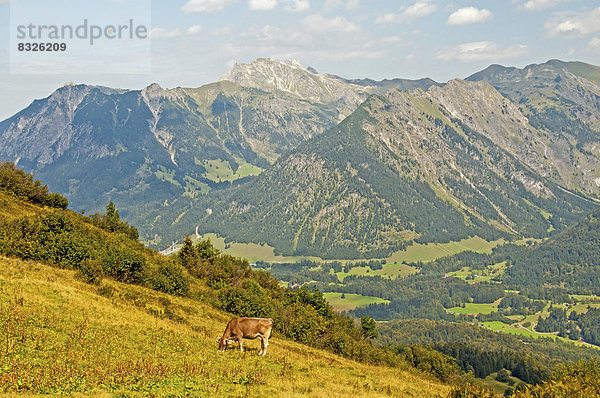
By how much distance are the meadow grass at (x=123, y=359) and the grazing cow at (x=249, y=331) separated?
0.95 metres

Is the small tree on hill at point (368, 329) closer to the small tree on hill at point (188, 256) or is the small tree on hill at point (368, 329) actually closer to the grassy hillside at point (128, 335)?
the grassy hillside at point (128, 335)

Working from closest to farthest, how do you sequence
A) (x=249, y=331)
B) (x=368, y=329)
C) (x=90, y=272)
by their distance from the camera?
(x=249, y=331)
(x=90, y=272)
(x=368, y=329)

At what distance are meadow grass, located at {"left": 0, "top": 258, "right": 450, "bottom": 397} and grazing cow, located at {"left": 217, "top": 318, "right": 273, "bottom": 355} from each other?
95 cm

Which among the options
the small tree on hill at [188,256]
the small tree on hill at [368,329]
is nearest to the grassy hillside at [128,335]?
the small tree on hill at [188,256]

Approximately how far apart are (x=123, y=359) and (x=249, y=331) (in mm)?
10761

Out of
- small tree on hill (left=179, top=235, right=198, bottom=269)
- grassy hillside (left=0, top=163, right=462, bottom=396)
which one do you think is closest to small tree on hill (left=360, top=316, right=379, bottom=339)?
grassy hillside (left=0, top=163, right=462, bottom=396)

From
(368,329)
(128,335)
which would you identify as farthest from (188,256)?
(128,335)

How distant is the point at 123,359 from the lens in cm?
3117

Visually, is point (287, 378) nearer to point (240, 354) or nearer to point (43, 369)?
point (240, 354)

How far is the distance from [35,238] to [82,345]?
157 feet

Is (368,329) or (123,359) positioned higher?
(123,359)

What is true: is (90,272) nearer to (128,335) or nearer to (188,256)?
(128,335)

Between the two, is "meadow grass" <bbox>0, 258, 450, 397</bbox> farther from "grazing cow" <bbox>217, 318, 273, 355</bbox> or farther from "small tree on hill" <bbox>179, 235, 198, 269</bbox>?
"small tree on hill" <bbox>179, 235, 198, 269</bbox>

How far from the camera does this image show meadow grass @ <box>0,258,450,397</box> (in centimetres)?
2630
